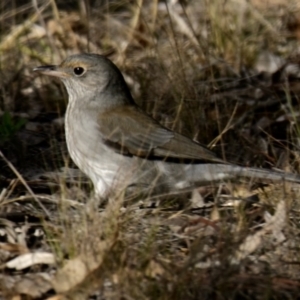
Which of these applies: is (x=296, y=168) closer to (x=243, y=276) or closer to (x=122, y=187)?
(x=122, y=187)

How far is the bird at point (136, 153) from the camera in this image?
7.26 meters

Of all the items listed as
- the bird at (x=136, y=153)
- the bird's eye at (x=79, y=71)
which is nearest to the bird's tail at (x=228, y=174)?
the bird at (x=136, y=153)

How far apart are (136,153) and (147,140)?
5.0 inches

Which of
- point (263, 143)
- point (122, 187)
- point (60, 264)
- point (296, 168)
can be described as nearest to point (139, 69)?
point (263, 143)

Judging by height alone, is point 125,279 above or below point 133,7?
below

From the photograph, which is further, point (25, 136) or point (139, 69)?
point (139, 69)

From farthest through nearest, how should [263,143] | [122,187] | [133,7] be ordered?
[133,7]
[263,143]
[122,187]

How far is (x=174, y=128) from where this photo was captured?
8234 millimetres

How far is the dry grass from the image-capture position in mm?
5559

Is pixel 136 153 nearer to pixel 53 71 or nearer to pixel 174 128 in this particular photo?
pixel 174 128

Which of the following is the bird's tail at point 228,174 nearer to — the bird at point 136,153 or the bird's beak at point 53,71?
the bird at point 136,153

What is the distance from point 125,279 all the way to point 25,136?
353 cm

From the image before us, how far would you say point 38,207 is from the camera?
7031mm

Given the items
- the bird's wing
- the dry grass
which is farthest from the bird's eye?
the dry grass
